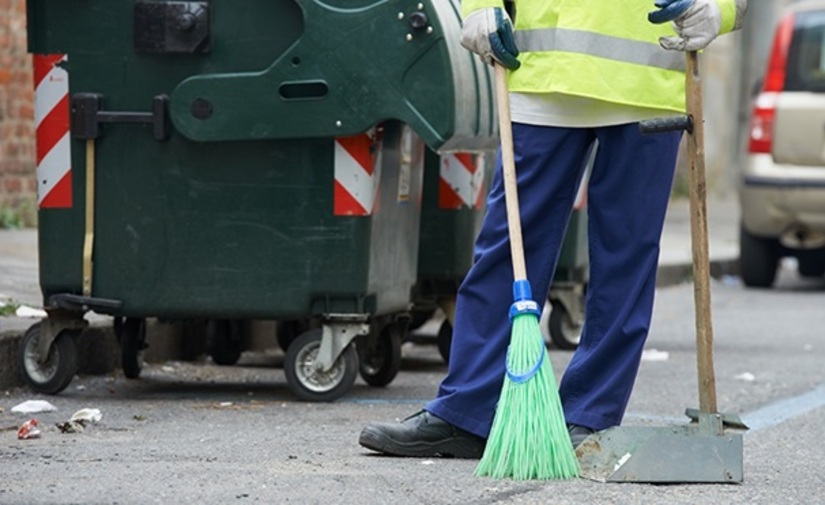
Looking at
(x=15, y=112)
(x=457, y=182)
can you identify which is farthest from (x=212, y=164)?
(x=15, y=112)

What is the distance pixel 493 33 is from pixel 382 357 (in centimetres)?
237

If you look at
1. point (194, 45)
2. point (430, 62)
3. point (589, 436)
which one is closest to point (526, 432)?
point (589, 436)

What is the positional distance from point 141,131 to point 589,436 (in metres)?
2.11

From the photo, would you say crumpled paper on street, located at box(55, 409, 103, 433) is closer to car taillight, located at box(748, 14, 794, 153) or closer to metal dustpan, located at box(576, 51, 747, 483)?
metal dustpan, located at box(576, 51, 747, 483)

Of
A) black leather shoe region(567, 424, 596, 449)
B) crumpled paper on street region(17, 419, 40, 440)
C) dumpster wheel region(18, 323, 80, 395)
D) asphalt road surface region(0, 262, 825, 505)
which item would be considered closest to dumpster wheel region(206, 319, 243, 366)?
asphalt road surface region(0, 262, 825, 505)

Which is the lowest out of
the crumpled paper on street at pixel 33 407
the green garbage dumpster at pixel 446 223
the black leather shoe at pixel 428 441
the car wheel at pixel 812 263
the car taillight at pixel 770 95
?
the crumpled paper on street at pixel 33 407

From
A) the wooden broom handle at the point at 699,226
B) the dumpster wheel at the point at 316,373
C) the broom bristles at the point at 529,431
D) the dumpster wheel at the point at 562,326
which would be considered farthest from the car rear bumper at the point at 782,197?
the broom bristles at the point at 529,431

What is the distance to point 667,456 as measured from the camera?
4496 millimetres

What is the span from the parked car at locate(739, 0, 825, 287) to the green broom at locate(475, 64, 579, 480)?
25.8ft

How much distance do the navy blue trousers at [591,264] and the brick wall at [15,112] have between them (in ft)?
21.3

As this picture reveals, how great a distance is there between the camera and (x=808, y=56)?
482 inches

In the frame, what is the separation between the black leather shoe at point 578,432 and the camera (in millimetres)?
4809

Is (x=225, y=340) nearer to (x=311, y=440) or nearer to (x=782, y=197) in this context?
(x=311, y=440)

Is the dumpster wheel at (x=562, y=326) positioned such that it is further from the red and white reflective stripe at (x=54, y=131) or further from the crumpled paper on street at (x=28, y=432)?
the crumpled paper on street at (x=28, y=432)
